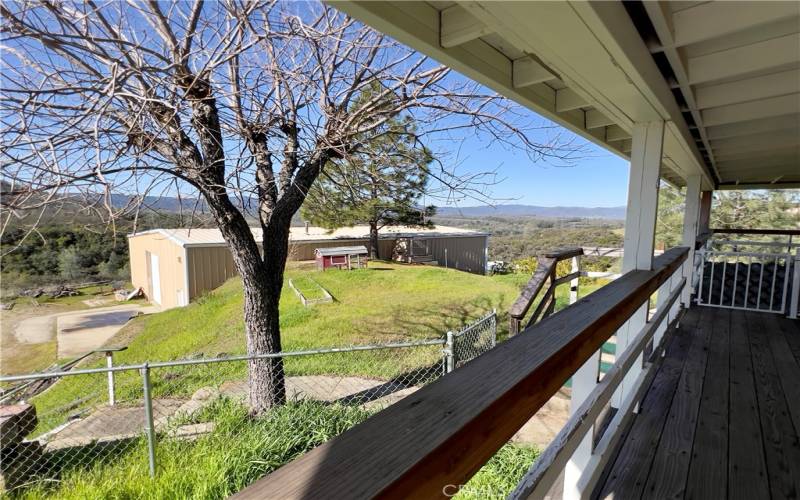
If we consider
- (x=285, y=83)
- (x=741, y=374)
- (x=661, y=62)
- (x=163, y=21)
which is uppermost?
(x=163, y=21)

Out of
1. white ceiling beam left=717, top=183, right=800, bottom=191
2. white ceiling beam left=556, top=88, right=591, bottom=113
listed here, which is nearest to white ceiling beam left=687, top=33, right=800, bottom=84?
white ceiling beam left=556, top=88, right=591, bottom=113

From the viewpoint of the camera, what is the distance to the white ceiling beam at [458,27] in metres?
1.10

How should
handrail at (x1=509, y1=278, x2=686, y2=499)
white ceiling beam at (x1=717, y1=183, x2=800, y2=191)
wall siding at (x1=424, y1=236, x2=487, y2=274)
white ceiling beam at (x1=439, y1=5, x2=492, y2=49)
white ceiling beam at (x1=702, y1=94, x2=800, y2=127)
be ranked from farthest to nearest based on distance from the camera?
wall siding at (x1=424, y1=236, x2=487, y2=274) < white ceiling beam at (x1=717, y1=183, x2=800, y2=191) < white ceiling beam at (x1=702, y1=94, x2=800, y2=127) < white ceiling beam at (x1=439, y1=5, x2=492, y2=49) < handrail at (x1=509, y1=278, x2=686, y2=499)

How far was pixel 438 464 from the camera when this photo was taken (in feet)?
1.50

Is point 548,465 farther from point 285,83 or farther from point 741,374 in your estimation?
point 285,83

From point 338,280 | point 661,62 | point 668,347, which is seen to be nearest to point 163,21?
point 661,62

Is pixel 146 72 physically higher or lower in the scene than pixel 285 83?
lower

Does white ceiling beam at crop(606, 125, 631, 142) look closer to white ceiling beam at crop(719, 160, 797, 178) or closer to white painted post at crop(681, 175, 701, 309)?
white painted post at crop(681, 175, 701, 309)

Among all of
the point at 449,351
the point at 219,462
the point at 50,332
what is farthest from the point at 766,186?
the point at 50,332

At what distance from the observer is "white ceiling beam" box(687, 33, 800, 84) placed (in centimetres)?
136

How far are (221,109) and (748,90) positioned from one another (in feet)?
11.2

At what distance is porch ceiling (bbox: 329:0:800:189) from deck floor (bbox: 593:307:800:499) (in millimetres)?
1517

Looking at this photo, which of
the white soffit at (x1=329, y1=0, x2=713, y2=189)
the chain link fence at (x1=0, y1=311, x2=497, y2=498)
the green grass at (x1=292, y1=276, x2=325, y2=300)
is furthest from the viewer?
the green grass at (x1=292, y1=276, x2=325, y2=300)

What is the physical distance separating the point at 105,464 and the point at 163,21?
3368 mm
